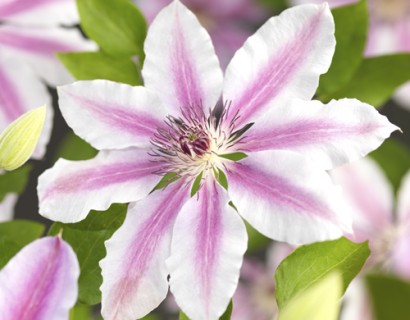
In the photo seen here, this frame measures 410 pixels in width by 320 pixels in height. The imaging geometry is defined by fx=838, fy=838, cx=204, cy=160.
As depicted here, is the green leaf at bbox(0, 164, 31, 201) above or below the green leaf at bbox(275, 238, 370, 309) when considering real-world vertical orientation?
below

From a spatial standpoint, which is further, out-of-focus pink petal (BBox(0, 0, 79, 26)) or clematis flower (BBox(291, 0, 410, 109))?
clematis flower (BBox(291, 0, 410, 109))

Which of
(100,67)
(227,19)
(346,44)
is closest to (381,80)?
(346,44)

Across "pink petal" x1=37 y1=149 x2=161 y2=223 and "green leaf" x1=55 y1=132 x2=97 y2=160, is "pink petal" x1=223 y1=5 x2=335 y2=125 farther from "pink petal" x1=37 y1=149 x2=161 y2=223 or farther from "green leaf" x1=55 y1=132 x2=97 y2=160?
"green leaf" x1=55 y1=132 x2=97 y2=160

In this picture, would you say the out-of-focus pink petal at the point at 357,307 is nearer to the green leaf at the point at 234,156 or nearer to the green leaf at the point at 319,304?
the green leaf at the point at 234,156

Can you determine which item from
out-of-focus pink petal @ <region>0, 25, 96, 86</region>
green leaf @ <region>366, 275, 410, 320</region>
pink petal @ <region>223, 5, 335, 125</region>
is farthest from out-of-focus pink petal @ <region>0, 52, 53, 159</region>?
green leaf @ <region>366, 275, 410, 320</region>

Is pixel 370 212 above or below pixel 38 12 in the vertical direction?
below

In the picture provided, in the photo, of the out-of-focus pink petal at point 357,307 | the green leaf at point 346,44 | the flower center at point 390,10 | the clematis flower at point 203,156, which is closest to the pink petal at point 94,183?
the clematis flower at point 203,156

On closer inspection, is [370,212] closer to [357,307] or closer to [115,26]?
[357,307]
